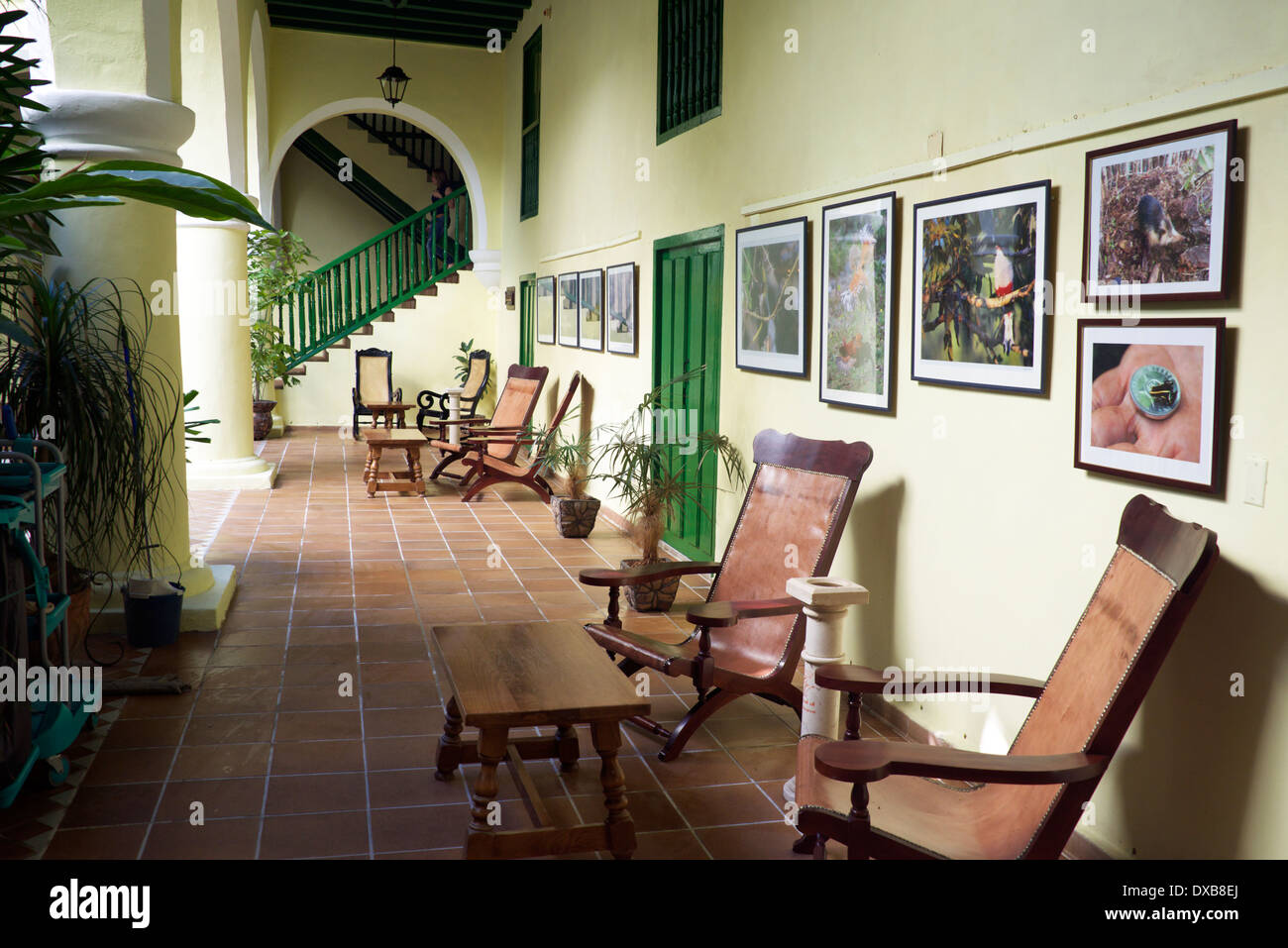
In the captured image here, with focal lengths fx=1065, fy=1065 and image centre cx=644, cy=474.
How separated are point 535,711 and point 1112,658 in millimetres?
1454

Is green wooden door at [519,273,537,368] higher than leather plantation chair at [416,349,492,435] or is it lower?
higher

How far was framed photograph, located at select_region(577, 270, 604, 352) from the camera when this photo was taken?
28.8ft

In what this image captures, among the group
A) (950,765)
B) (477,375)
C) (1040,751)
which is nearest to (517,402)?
(477,375)

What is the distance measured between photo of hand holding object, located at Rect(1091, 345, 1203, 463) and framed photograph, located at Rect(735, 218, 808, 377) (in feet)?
6.87

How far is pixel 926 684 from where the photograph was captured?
2.99 metres

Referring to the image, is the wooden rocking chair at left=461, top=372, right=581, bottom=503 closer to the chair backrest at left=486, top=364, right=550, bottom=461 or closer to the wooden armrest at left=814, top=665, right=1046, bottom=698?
the chair backrest at left=486, top=364, right=550, bottom=461

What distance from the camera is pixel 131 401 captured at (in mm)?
4402

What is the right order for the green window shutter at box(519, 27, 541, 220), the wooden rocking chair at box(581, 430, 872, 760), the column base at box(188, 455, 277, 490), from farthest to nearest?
the green window shutter at box(519, 27, 541, 220), the column base at box(188, 455, 277, 490), the wooden rocking chair at box(581, 430, 872, 760)

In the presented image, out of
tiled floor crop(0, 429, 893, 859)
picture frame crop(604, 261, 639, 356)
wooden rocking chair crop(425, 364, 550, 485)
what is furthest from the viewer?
wooden rocking chair crop(425, 364, 550, 485)

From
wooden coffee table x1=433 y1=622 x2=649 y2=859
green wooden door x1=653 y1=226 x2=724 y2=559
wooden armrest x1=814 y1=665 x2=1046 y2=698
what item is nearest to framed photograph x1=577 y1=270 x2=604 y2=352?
green wooden door x1=653 y1=226 x2=724 y2=559

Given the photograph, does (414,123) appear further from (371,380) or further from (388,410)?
(388,410)

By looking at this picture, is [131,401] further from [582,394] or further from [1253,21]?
[582,394]

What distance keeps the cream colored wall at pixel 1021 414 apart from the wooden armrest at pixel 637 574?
0.67 m

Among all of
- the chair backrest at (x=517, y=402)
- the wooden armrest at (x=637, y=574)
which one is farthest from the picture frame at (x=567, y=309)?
the wooden armrest at (x=637, y=574)
